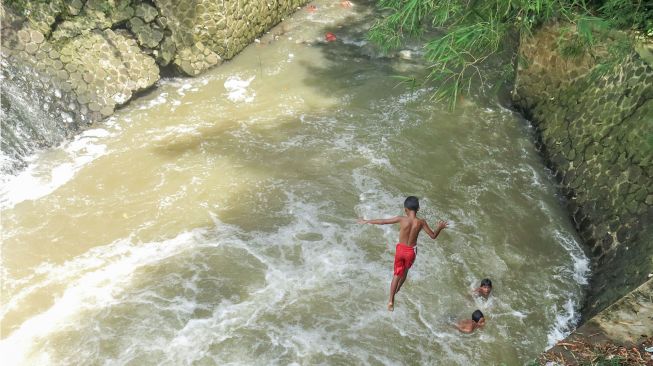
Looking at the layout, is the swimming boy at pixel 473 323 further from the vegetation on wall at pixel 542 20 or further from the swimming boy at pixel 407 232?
the vegetation on wall at pixel 542 20

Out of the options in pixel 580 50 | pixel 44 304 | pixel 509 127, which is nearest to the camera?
pixel 44 304

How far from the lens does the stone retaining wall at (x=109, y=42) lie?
7719mm

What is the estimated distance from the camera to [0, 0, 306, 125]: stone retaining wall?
25.3 ft

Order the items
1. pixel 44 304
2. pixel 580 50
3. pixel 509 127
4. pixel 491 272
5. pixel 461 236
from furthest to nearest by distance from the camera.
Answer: pixel 509 127 → pixel 580 50 → pixel 461 236 → pixel 491 272 → pixel 44 304

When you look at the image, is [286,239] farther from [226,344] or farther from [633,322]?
[633,322]

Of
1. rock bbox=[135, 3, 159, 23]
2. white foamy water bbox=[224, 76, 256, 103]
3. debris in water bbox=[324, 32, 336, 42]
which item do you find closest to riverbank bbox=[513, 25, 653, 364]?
debris in water bbox=[324, 32, 336, 42]

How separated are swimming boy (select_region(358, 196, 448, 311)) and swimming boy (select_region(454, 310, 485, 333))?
759 millimetres

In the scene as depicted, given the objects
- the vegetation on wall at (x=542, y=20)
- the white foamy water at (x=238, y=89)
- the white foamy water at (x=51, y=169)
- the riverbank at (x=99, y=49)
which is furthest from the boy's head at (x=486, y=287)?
the riverbank at (x=99, y=49)

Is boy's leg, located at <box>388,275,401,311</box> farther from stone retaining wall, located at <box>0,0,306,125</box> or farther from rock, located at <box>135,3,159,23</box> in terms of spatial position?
rock, located at <box>135,3,159,23</box>

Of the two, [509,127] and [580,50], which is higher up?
[580,50]

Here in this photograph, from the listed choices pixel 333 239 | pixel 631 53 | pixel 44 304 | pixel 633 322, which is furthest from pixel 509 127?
pixel 44 304

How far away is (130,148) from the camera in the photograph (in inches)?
299

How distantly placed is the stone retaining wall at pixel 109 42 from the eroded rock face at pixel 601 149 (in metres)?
5.59

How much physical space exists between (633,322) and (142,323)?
14.7 ft
